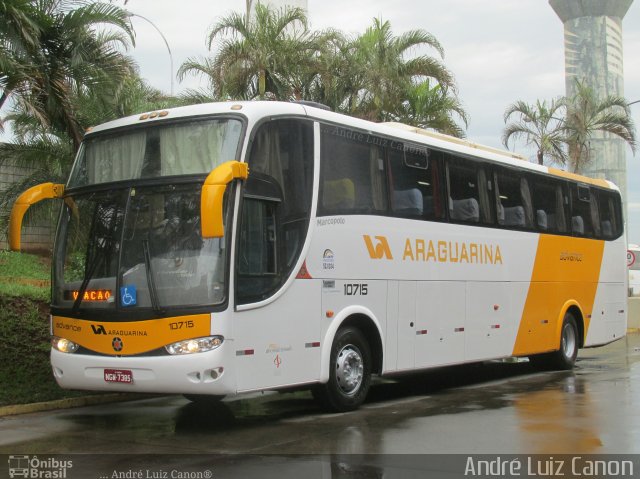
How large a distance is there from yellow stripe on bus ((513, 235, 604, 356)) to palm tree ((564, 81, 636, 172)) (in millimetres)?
13296

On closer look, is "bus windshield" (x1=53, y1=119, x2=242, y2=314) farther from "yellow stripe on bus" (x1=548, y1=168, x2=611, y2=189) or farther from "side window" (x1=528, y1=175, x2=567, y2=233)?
"yellow stripe on bus" (x1=548, y1=168, x2=611, y2=189)

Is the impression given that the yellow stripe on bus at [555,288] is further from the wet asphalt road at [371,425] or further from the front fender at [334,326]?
the front fender at [334,326]

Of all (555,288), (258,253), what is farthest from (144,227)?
(555,288)

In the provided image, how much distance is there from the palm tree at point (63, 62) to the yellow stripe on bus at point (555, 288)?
8070 mm

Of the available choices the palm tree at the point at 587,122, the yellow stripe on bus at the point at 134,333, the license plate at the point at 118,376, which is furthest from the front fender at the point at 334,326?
the palm tree at the point at 587,122

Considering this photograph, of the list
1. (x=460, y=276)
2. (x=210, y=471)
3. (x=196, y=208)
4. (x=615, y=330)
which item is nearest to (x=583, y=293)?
(x=615, y=330)

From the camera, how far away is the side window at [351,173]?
1108 centimetres

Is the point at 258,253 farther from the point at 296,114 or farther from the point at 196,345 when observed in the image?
the point at 296,114

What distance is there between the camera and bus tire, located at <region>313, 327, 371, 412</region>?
11.1 metres

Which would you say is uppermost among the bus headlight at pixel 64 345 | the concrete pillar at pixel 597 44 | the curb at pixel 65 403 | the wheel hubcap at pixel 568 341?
the concrete pillar at pixel 597 44

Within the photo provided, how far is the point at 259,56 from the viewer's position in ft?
71.3

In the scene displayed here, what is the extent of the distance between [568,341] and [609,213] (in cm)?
322

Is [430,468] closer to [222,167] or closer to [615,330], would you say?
[222,167]

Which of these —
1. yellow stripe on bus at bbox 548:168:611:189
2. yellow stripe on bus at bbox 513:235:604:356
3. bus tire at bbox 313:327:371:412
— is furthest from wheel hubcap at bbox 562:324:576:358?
bus tire at bbox 313:327:371:412
